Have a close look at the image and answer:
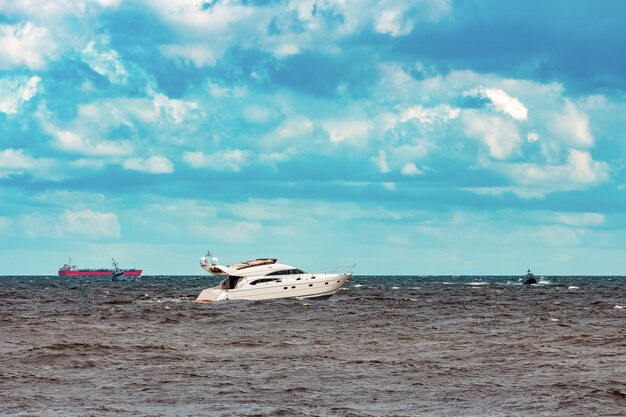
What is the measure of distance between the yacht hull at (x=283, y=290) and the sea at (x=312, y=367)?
52.2 ft

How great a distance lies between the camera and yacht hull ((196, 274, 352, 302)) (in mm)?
71375

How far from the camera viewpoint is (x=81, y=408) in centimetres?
2275

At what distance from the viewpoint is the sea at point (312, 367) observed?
2331 cm

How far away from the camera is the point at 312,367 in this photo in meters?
30.8

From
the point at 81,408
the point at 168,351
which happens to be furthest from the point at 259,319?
the point at 81,408

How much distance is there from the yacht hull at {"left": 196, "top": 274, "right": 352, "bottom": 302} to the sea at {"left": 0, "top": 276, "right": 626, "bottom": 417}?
1591 cm

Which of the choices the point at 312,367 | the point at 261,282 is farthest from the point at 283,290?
the point at 312,367

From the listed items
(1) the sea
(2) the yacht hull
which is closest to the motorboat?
(2) the yacht hull

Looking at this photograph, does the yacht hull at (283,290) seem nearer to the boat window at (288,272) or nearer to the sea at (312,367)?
the boat window at (288,272)

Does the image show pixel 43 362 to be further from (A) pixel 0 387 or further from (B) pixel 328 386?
(B) pixel 328 386

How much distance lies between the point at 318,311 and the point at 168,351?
2650 cm

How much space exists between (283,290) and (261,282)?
1.84 m

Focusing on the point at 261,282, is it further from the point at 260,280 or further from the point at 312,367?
the point at 312,367

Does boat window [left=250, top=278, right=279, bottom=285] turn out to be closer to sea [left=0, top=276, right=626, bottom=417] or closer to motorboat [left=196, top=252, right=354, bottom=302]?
motorboat [left=196, top=252, right=354, bottom=302]
